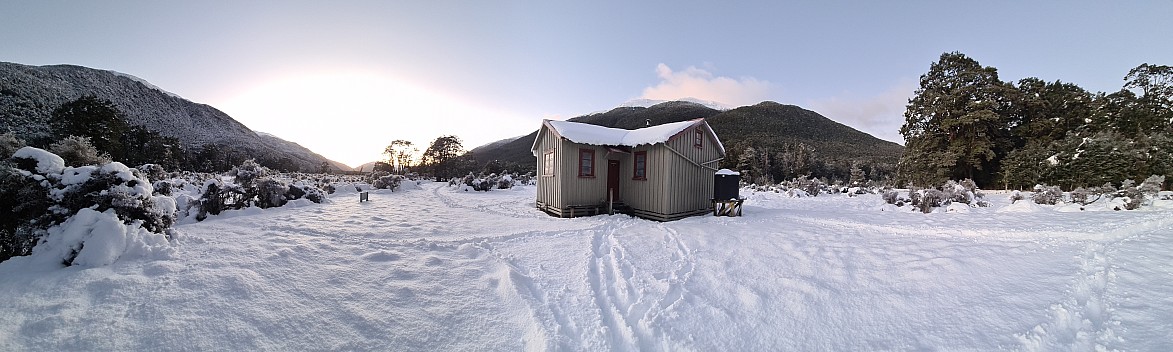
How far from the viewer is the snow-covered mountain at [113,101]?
3559cm

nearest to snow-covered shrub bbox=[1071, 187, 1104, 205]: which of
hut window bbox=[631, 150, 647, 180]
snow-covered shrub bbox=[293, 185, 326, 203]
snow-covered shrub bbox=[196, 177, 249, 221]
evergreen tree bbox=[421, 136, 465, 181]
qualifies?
hut window bbox=[631, 150, 647, 180]

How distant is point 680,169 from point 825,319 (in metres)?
Answer: 7.13

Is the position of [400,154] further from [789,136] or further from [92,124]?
[789,136]

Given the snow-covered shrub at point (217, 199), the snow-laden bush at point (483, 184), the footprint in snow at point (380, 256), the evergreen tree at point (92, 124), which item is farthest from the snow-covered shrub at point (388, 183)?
the evergreen tree at point (92, 124)

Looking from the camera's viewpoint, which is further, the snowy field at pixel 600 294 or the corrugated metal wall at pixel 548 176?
the corrugated metal wall at pixel 548 176

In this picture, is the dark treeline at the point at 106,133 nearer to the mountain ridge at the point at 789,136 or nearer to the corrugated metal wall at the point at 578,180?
the corrugated metal wall at the point at 578,180

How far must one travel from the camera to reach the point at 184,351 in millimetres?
2535

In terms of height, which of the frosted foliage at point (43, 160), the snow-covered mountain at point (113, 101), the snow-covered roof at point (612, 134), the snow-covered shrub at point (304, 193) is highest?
the snow-covered mountain at point (113, 101)

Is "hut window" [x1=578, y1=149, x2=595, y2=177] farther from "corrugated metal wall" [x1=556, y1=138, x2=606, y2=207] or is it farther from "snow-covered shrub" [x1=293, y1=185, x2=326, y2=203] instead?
"snow-covered shrub" [x1=293, y1=185, x2=326, y2=203]

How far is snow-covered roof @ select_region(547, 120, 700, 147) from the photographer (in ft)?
34.0

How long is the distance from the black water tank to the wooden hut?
22.0 inches

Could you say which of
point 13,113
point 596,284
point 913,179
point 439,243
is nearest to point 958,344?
point 596,284

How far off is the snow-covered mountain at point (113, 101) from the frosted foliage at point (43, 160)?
1657 inches

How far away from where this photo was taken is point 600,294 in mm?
4320
